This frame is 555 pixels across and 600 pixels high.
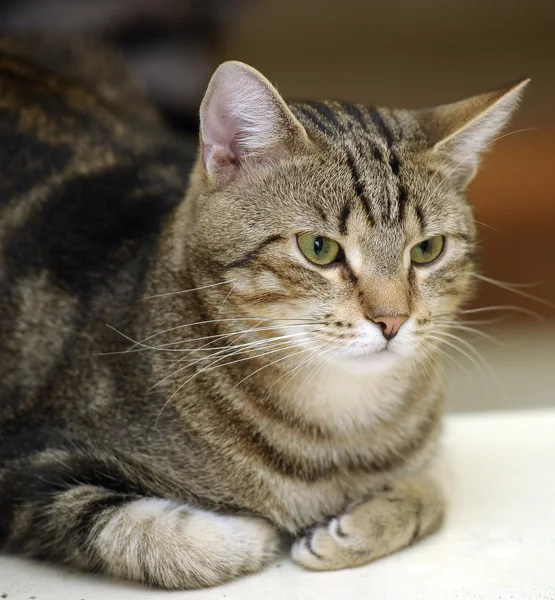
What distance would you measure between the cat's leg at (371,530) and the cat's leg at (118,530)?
0.08 metres

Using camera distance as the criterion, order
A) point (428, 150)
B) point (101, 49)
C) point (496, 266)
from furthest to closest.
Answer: point (496, 266) → point (101, 49) → point (428, 150)

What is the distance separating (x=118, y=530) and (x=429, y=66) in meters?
2.05

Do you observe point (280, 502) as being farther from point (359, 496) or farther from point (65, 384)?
point (65, 384)

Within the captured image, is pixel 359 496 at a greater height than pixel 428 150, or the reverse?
pixel 428 150

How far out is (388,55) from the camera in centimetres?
286

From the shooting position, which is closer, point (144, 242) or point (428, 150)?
point (428, 150)

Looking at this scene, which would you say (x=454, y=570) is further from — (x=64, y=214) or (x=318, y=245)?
(x=64, y=214)

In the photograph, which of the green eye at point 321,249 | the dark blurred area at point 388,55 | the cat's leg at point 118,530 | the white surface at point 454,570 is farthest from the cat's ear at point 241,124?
the dark blurred area at point 388,55

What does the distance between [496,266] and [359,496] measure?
5.46ft

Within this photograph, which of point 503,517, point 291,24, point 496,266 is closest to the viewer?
point 503,517

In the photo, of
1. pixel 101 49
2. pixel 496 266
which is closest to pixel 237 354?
pixel 101 49

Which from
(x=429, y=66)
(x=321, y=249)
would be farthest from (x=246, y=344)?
(x=429, y=66)

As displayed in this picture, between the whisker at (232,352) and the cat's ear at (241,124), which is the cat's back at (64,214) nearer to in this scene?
the whisker at (232,352)

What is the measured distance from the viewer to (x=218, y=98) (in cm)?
140
